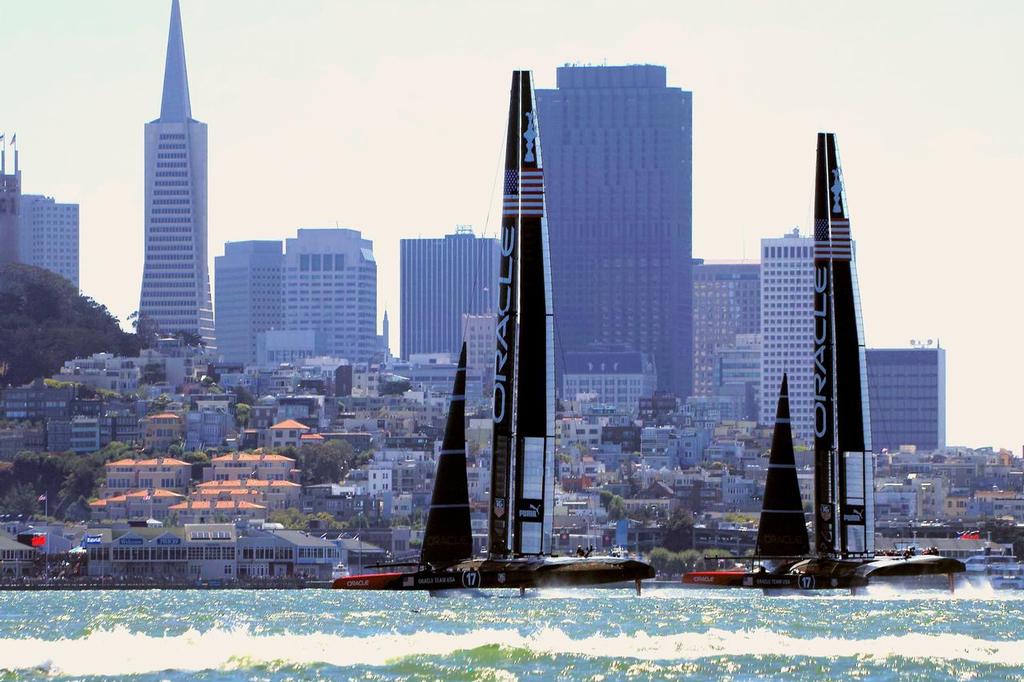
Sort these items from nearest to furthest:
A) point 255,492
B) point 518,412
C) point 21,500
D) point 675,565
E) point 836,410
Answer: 1. point 518,412
2. point 836,410
3. point 675,565
4. point 21,500
5. point 255,492

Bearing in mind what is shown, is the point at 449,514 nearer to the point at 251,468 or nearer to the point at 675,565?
the point at 675,565

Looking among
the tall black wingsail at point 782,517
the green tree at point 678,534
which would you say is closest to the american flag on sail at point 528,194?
the tall black wingsail at point 782,517

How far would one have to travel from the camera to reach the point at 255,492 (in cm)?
18100

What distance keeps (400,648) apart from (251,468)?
13937 cm

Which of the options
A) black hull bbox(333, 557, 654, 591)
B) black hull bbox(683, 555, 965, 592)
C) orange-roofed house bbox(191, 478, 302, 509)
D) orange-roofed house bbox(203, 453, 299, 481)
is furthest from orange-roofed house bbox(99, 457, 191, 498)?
black hull bbox(333, 557, 654, 591)

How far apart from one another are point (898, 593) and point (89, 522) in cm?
9400

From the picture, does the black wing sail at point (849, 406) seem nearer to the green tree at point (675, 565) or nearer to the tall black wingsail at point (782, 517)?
the tall black wingsail at point (782, 517)

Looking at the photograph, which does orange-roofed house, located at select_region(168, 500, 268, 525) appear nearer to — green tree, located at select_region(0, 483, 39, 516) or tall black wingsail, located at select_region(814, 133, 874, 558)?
green tree, located at select_region(0, 483, 39, 516)

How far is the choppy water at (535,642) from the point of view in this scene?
4850 centimetres

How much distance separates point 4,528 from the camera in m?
163

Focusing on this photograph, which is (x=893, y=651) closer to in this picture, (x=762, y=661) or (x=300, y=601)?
(x=762, y=661)

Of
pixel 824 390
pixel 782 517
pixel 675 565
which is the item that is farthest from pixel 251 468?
pixel 824 390

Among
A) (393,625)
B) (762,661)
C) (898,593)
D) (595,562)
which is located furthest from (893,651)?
(898,593)

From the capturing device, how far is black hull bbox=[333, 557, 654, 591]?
185ft
